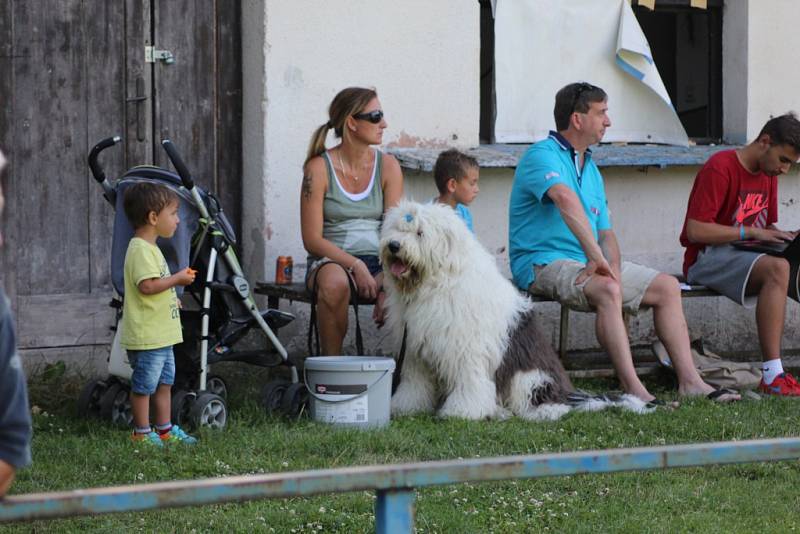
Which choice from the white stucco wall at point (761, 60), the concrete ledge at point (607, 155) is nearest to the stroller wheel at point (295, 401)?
the concrete ledge at point (607, 155)

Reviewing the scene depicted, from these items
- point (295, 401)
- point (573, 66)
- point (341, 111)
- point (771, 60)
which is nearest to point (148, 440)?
point (295, 401)

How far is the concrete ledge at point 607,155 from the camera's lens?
297 inches

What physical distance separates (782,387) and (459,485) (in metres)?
2.87

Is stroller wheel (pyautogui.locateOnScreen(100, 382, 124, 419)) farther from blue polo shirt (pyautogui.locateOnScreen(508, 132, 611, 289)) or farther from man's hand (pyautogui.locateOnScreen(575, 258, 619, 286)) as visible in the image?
man's hand (pyautogui.locateOnScreen(575, 258, 619, 286))

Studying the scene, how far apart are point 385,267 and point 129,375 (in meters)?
1.32

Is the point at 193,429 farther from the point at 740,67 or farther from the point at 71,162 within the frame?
the point at 740,67

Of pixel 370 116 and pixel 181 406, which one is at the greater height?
pixel 370 116

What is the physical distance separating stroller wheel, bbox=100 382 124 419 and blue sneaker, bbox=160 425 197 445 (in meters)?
0.50

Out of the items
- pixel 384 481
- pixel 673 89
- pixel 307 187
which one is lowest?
pixel 384 481

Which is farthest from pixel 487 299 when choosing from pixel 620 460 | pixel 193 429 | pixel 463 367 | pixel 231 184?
pixel 620 460

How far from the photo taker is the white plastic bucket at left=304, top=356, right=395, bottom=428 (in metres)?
5.75

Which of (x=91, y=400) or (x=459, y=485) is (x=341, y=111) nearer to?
(x=91, y=400)

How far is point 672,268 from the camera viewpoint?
8484 millimetres

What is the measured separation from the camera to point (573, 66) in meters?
8.29
